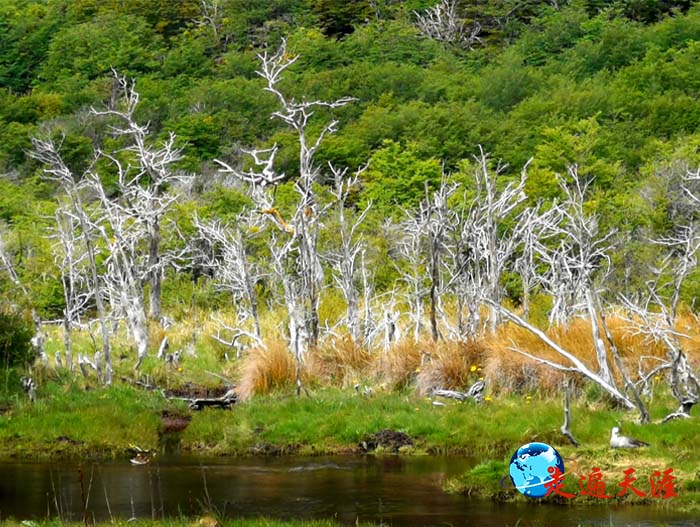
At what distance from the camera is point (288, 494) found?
50.2 ft

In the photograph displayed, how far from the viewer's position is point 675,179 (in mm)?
36906

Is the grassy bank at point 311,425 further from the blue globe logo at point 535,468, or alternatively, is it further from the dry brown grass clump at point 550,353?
the blue globe logo at point 535,468

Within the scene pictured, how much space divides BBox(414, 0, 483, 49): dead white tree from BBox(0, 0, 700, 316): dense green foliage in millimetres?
851

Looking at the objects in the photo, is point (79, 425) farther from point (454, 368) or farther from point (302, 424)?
point (454, 368)

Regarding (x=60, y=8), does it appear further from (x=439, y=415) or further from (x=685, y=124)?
(x=439, y=415)

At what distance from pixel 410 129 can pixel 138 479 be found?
46.0 m

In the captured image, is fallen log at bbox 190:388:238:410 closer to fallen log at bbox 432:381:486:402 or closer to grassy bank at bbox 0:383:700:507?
grassy bank at bbox 0:383:700:507

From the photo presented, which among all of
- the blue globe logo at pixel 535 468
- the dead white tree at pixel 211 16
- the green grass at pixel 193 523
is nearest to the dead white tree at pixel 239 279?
the blue globe logo at pixel 535 468

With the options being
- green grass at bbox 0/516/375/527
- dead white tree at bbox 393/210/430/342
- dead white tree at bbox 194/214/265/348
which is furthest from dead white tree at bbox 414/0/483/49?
green grass at bbox 0/516/375/527

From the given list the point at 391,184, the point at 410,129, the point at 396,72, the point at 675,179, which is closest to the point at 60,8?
the point at 396,72

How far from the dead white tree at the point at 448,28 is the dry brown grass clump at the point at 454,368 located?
77.6 metres

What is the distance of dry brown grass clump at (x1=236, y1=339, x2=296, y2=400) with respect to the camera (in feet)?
68.6

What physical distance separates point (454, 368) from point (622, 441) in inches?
206

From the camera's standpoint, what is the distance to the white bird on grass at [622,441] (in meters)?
15.2
